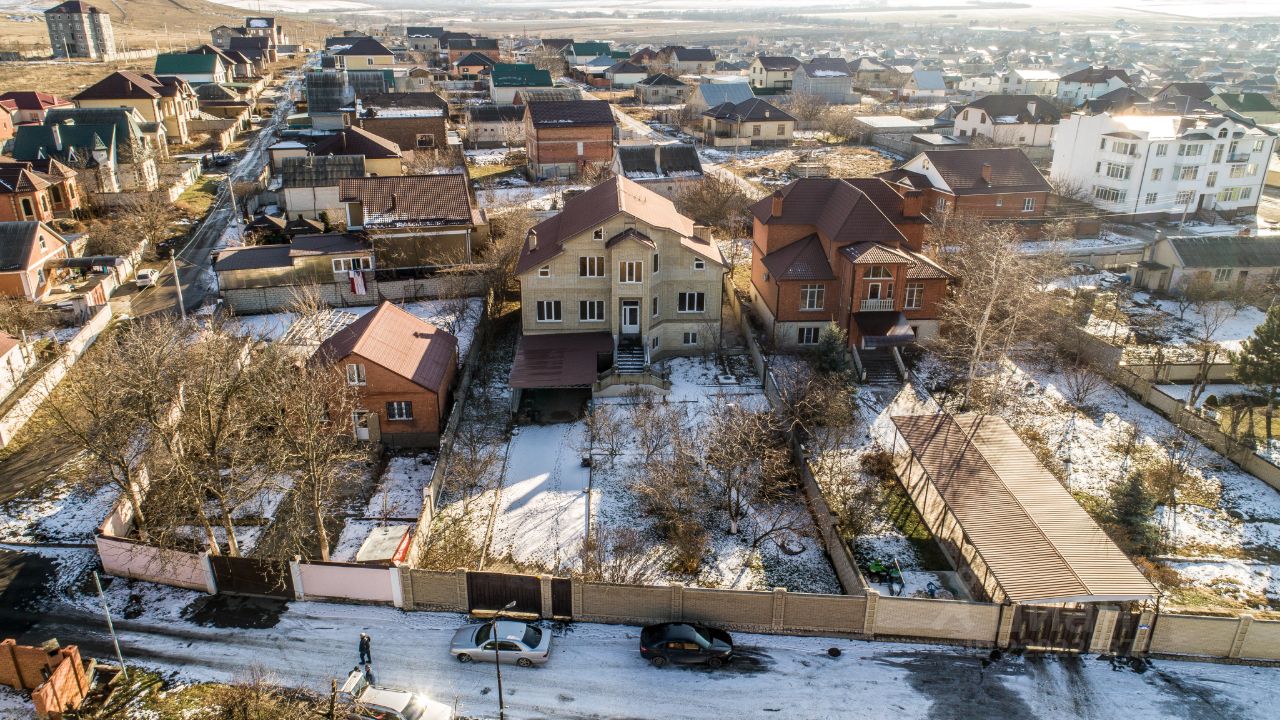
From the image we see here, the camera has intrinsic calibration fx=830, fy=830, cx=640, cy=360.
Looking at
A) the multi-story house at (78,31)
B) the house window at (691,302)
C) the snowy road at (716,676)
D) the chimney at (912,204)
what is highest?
the multi-story house at (78,31)

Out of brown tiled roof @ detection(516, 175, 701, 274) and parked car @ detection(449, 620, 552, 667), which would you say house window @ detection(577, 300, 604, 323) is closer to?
brown tiled roof @ detection(516, 175, 701, 274)

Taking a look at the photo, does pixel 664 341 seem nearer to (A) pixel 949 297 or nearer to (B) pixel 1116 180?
(A) pixel 949 297

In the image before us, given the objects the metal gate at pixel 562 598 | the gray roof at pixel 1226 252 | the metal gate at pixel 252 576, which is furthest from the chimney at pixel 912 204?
the metal gate at pixel 252 576

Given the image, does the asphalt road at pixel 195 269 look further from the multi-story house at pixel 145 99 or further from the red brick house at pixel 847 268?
the red brick house at pixel 847 268

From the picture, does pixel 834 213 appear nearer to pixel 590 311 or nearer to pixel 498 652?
pixel 590 311

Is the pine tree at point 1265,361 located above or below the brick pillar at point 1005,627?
above

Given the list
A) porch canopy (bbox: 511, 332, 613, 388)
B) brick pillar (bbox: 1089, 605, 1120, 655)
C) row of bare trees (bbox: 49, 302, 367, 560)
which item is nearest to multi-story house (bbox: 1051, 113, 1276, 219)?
porch canopy (bbox: 511, 332, 613, 388)

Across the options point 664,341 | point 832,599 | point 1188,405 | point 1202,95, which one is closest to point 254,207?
point 664,341
